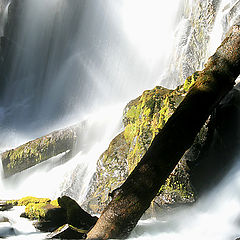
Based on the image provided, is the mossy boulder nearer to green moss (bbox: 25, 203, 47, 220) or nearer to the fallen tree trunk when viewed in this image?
green moss (bbox: 25, 203, 47, 220)

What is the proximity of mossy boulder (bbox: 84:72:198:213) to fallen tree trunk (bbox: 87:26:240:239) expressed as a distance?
1941mm

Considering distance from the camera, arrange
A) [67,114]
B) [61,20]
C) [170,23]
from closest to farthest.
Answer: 1. [170,23]
2. [67,114]
3. [61,20]

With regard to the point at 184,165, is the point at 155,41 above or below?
above

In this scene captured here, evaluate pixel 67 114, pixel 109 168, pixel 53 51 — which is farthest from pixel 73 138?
pixel 53 51

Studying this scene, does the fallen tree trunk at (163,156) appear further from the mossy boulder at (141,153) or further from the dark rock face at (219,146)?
the mossy boulder at (141,153)

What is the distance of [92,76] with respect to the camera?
2833cm

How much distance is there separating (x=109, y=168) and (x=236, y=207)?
12.9 ft

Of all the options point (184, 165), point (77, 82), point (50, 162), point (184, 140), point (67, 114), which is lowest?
point (184, 140)

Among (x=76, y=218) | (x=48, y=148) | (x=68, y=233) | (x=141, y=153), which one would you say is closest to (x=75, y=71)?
(x=48, y=148)

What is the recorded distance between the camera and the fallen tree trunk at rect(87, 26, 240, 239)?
2.93 metres

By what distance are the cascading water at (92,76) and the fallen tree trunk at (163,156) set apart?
2.54 ft

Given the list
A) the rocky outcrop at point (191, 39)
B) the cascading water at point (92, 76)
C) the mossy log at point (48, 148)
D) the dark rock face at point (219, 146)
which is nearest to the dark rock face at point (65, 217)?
the cascading water at point (92, 76)

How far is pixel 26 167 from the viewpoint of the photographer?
1311cm

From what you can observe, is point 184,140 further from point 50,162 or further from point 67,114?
point 67,114
